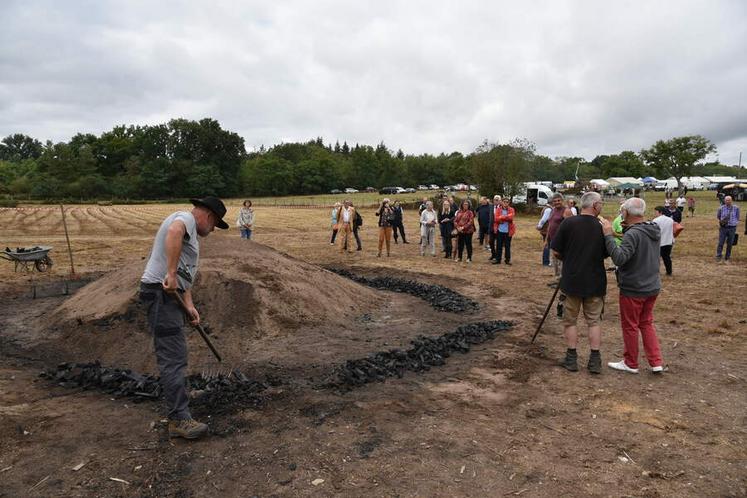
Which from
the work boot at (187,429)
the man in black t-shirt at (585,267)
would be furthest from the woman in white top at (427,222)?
the work boot at (187,429)

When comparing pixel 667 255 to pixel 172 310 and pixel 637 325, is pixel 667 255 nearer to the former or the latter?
pixel 637 325

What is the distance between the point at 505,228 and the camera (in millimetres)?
13773

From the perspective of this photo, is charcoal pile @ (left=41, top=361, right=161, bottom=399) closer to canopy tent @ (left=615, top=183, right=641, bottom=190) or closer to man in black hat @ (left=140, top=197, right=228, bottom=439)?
man in black hat @ (left=140, top=197, right=228, bottom=439)

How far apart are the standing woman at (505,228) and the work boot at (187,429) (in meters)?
10.8

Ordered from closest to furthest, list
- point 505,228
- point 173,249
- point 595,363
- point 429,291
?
1. point 173,249
2. point 595,363
3. point 429,291
4. point 505,228

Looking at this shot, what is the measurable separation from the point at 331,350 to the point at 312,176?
89593 millimetres

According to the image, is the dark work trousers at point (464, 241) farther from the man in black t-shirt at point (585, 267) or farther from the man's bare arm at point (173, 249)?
the man's bare arm at point (173, 249)

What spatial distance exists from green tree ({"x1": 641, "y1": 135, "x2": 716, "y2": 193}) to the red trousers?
206 ft

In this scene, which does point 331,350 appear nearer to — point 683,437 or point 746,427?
point 683,437

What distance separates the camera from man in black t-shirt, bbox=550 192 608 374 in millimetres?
5449

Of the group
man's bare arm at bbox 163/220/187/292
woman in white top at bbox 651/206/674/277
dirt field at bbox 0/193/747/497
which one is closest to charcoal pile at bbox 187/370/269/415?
dirt field at bbox 0/193/747/497

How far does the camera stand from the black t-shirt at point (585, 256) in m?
5.44

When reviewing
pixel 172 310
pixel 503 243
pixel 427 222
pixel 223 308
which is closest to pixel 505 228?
pixel 503 243

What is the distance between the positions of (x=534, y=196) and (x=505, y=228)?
2707 cm
